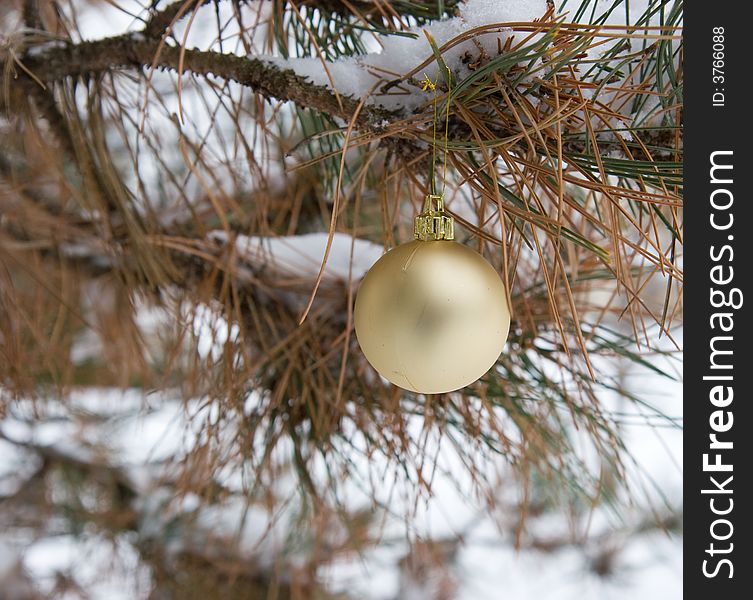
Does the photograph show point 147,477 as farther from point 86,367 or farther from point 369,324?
point 369,324

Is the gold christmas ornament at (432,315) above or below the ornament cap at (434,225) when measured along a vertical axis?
below

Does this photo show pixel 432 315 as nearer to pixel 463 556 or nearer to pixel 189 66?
pixel 189 66

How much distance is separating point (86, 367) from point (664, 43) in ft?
2.48

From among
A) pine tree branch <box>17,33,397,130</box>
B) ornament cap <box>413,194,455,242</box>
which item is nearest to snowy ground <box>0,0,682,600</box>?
pine tree branch <box>17,33,397,130</box>

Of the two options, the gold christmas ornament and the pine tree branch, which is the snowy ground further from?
the gold christmas ornament

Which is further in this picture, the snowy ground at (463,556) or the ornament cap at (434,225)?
the snowy ground at (463,556)

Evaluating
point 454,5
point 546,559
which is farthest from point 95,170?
point 546,559

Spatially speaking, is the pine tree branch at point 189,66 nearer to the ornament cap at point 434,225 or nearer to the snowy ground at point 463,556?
the ornament cap at point 434,225

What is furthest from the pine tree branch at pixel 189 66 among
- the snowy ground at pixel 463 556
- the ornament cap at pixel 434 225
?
the snowy ground at pixel 463 556

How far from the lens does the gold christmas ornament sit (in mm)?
218

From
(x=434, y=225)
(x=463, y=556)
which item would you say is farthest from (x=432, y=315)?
(x=463, y=556)

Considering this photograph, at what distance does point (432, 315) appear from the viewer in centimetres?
22

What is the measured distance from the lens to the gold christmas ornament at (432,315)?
0.22 meters
